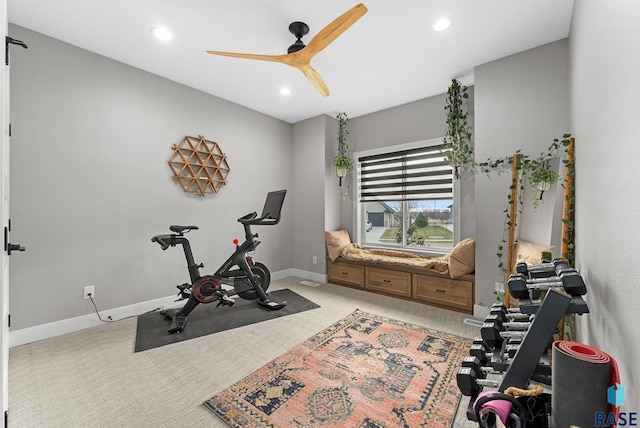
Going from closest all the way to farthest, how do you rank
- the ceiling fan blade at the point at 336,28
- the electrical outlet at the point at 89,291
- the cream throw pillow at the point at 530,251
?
the ceiling fan blade at the point at 336,28 < the cream throw pillow at the point at 530,251 < the electrical outlet at the point at 89,291

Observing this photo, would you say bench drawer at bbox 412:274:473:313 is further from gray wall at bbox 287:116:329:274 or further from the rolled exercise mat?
the rolled exercise mat

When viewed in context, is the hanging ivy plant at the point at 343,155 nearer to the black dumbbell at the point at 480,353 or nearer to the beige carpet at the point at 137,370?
the beige carpet at the point at 137,370

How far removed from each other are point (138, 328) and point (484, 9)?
4.25 metres

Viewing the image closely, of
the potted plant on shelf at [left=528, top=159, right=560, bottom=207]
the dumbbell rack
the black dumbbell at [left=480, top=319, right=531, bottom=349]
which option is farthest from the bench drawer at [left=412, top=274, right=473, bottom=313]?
the dumbbell rack

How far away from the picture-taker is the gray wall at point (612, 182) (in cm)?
88

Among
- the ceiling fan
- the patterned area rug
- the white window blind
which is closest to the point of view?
the patterned area rug

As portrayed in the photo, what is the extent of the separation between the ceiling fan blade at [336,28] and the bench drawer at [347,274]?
291 centimetres

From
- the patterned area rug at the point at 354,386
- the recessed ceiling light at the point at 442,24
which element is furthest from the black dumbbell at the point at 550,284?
the recessed ceiling light at the point at 442,24

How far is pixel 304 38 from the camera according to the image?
8.55ft

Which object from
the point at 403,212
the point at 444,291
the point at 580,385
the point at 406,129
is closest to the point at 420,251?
the point at 403,212

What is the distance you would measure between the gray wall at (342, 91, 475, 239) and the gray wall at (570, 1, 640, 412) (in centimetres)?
193

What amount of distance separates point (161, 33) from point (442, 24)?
2.54 metres

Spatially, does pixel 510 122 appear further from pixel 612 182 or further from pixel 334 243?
pixel 334 243

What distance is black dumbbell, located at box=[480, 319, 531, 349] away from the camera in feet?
3.53
